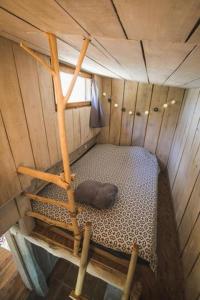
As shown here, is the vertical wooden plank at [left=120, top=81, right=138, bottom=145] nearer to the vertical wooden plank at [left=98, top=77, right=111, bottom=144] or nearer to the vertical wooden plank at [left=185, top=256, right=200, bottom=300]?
the vertical wooden plank at [left=98, top=77, right=111, bottom=144]

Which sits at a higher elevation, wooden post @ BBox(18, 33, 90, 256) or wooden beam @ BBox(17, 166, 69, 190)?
wooden post @ BBox(18, 33, 90, 256)

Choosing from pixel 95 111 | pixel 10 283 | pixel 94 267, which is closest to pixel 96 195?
pixel 94 267

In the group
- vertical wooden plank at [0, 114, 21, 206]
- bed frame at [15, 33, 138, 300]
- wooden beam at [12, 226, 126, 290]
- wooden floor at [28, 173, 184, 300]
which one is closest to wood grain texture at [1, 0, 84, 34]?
bed frame at [15, 33, 138, 300]

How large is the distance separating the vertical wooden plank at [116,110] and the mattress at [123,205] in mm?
650

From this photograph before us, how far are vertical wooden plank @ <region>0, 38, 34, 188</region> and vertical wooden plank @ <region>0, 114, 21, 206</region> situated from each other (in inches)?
1.4

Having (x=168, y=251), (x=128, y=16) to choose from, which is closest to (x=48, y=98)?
(x=128, y=16)

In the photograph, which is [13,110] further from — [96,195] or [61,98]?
[96,195]

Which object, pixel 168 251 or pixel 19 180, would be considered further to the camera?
pixel 168 251

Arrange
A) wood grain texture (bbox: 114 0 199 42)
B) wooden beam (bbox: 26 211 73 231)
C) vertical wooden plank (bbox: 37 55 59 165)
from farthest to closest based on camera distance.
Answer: vertical wooden plank (bbox: 37 55 59 165), wooden beam (bbox: 26 211 73 231), wood grain texture (bbox: 114 0 199 42)

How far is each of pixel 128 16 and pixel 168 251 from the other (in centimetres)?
183

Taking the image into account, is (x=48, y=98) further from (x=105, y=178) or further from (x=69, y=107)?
(x=105, y=178)

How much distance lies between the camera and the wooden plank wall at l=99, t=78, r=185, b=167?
2.61 meters

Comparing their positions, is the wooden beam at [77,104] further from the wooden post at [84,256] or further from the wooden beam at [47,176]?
the wooden post at [84,256]

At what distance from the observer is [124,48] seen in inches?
24.3
